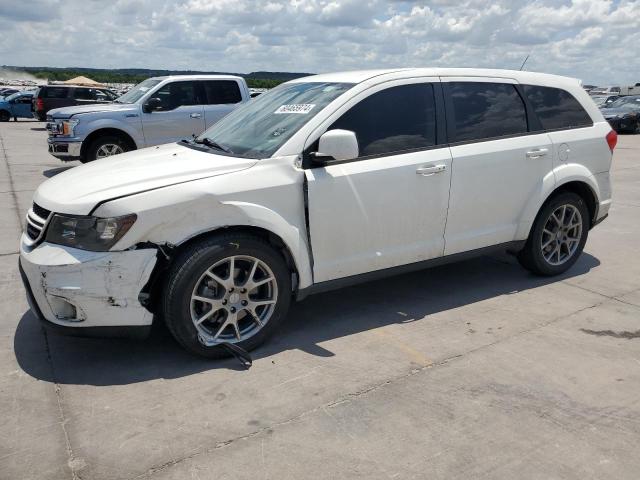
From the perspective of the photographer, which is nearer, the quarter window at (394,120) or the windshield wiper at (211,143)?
the quarter window at (394,120)

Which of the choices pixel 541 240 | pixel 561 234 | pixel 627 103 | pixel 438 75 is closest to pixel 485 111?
pixel 438 75

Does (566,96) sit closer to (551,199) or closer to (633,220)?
(551,199)

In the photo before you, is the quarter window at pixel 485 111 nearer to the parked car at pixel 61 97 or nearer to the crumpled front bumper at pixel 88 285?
the crumpled front bumper at pixel 88 285

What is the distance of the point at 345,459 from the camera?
2752mm

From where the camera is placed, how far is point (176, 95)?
1137 centimetres

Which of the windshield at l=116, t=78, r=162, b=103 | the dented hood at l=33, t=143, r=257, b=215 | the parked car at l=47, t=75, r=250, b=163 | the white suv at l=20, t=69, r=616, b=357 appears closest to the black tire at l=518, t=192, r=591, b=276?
the white suv at l=20, t=69, r=616, b=357

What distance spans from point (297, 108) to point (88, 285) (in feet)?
6.17

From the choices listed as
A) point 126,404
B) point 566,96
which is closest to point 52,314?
point 126,404

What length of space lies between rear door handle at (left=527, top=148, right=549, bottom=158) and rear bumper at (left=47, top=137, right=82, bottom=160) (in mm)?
8667

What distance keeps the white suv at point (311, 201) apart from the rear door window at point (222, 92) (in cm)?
713

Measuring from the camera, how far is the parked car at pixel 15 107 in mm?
29625

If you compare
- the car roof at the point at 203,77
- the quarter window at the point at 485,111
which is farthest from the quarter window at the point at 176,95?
the quarter window at the point at 485,111

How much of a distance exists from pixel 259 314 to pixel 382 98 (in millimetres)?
1745

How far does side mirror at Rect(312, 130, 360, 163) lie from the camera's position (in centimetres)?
366
